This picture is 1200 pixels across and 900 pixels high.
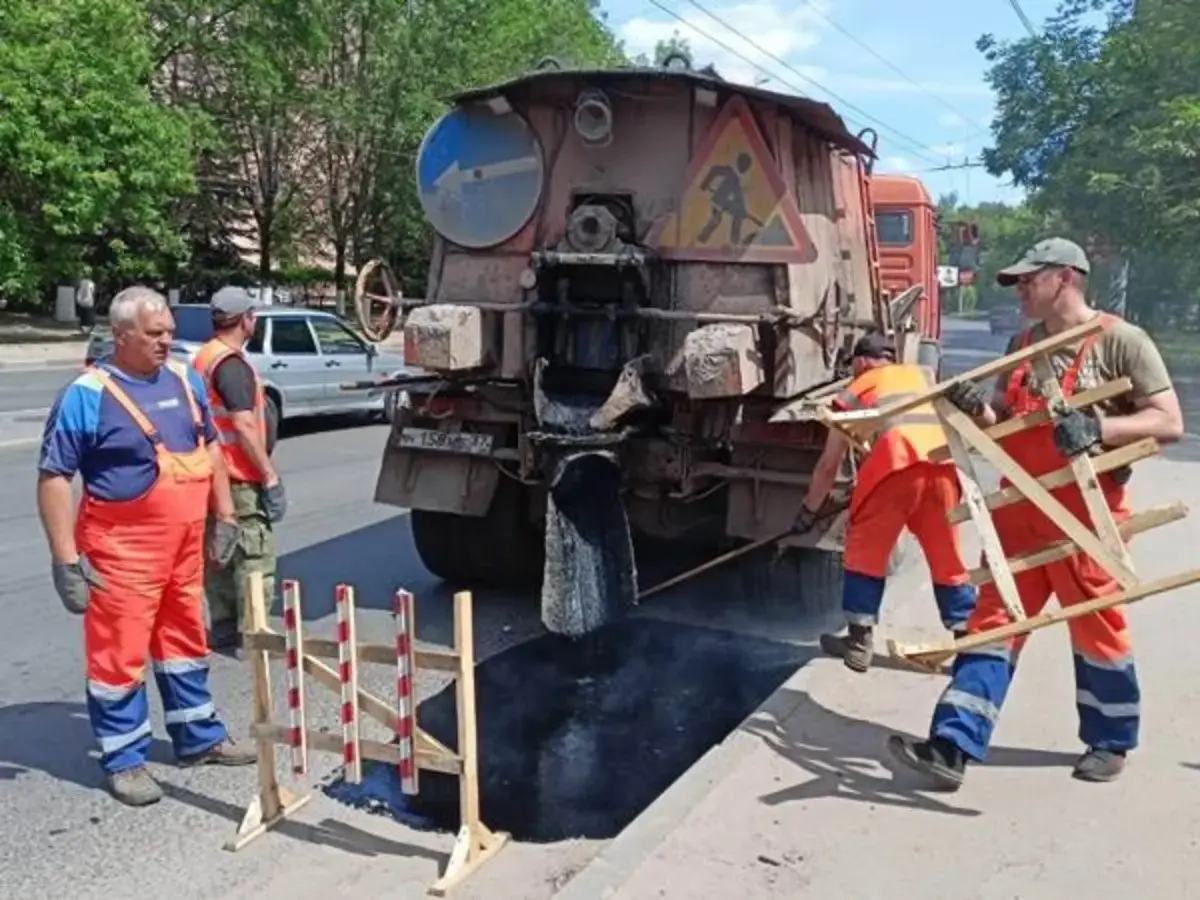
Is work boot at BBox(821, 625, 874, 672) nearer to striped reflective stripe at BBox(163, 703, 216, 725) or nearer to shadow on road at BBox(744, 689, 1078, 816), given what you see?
shadow on road at BBox(744, 689, 1078, 816)

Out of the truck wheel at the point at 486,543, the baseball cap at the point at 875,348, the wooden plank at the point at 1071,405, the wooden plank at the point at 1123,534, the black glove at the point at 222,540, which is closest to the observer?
the wooden plank at the point at 1071,405

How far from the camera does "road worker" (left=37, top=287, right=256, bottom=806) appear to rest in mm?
4414

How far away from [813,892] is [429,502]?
366cm

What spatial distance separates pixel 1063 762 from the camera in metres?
4.62

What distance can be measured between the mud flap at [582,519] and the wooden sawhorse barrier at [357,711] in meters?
1.79

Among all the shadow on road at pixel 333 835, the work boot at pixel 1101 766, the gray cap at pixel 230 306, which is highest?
the gray cap at pixel 230 306

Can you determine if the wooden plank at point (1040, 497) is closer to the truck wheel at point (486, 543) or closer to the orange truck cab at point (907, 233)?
the truck wheel at point (486, 543)

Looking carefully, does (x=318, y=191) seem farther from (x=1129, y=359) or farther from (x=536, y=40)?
(x=1129, y=359)

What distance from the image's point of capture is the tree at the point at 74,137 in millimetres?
23484

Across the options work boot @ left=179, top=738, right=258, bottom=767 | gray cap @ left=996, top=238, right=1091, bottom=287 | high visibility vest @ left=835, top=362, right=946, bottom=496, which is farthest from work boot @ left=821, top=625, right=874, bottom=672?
work boot @ left=179, top=738, right=258, bottom=767

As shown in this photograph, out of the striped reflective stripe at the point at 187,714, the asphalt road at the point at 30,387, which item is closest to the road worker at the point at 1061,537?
the striped reflective stripe at the point at 187,714

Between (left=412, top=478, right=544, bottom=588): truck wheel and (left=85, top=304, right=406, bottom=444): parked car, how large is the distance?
606 centimetres

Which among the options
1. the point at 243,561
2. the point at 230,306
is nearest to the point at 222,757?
the point at 243,561

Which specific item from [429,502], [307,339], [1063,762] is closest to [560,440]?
[429,502]
